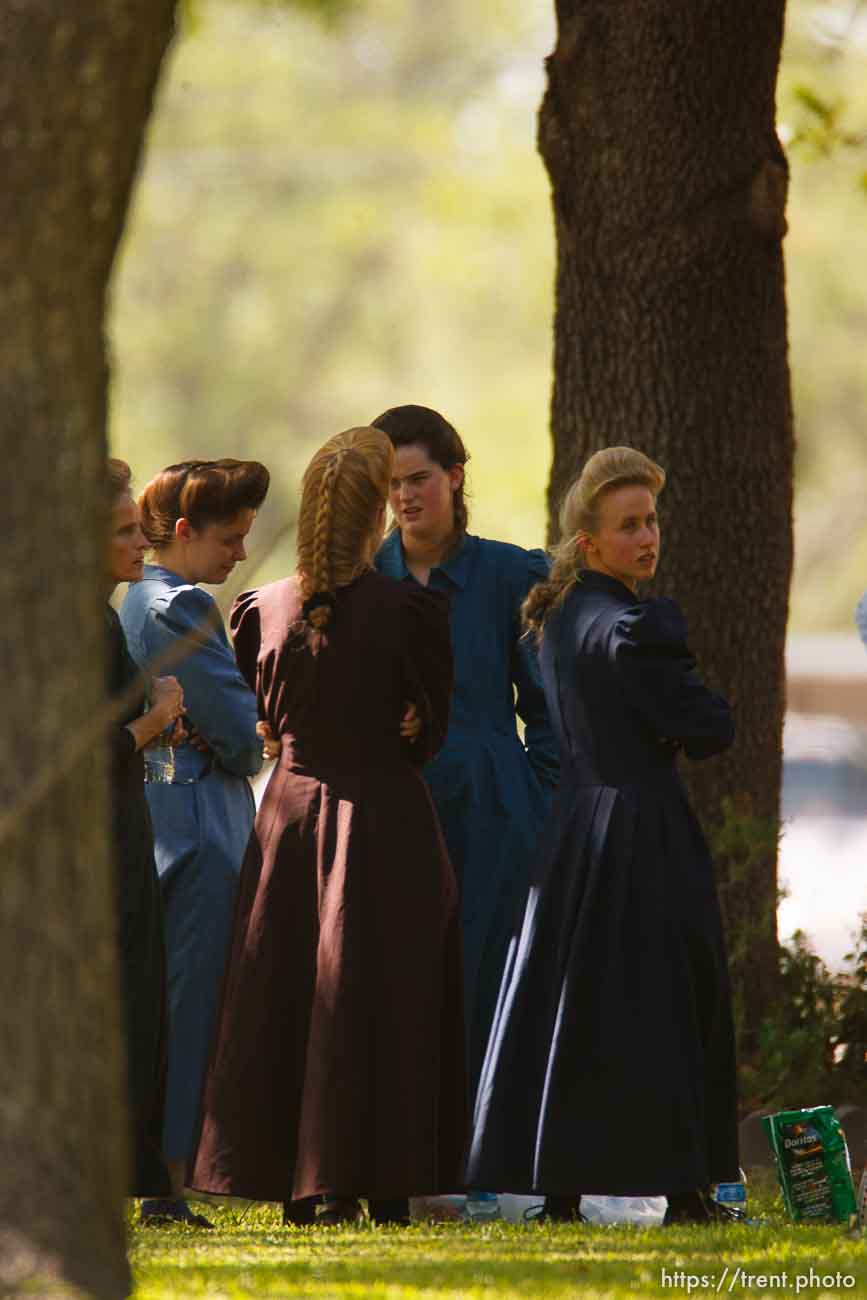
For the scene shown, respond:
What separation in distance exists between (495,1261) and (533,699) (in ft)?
6.46

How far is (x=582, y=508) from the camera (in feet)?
19.5

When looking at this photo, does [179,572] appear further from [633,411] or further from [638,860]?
[633,411]

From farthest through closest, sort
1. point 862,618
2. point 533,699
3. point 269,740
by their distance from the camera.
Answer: point 862,618 → point 533,699 → point 269,740

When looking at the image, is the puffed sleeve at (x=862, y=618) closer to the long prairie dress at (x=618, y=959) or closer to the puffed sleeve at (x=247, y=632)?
the long prairie dress at (x=618, y=959)

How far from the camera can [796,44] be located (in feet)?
49.6

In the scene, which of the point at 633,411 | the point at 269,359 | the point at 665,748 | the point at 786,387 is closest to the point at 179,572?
the point at 665,748

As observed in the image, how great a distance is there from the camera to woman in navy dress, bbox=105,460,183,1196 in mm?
5762

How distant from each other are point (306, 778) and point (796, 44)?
34.9 ft

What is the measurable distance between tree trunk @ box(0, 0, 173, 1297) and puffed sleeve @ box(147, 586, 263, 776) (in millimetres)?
2382

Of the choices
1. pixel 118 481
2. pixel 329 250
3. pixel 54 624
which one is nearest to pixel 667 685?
pixel 118 481

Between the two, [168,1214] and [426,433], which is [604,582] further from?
[168,1214]

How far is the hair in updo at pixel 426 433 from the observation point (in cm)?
639

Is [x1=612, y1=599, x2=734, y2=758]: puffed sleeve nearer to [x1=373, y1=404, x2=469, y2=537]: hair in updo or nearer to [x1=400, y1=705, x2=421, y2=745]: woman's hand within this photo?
[x1=400, y1=705, x2=421, y2=745]: woman's hand

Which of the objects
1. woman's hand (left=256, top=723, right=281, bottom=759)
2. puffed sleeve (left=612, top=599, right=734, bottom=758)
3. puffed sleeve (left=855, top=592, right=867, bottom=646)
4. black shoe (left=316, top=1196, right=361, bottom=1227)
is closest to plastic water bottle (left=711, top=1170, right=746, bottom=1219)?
black shoe (left=316, top=1196, right=361, bottom=1227)
